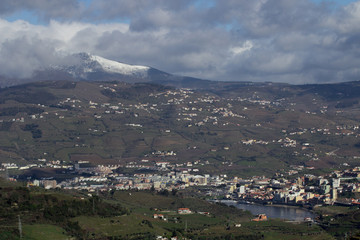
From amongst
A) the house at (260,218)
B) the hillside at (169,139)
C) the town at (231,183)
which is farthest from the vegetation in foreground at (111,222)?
the hillside at (169,139)

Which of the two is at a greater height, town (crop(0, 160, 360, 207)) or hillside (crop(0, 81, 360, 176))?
hillside (crop(0, 81, 360, 176))

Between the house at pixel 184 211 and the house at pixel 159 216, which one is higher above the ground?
the house at pixel 159 216

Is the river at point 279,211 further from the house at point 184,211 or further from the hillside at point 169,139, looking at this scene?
the hillside at point 169,139

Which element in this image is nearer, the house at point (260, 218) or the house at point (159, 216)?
the house at point (159, 216)

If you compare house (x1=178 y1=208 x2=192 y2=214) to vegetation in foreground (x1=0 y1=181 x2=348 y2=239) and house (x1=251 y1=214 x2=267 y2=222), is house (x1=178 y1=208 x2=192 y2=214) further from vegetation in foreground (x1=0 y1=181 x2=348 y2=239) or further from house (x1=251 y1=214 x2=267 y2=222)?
house (x1=251 y1=214 x2=267 y2=222)

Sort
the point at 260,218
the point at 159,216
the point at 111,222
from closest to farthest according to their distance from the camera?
the point at 111,222, the point at 159,216, the point at 260,218

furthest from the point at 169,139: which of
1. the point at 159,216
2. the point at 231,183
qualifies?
the point at 159,216

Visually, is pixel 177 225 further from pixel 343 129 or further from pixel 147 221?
pixel 343 129

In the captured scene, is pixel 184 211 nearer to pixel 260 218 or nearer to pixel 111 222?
pixel 260 218

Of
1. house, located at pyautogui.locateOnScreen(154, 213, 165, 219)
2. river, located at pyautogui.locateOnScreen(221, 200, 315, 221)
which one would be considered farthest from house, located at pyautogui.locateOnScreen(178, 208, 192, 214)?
river, located at pyautogui.locateOnScreen(221, 200, 315, 221)
